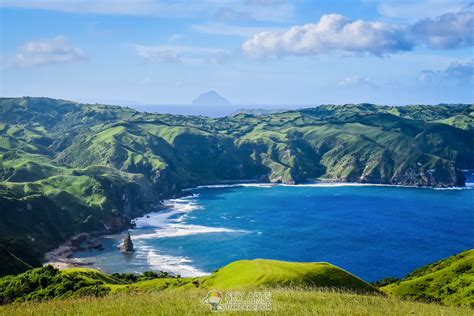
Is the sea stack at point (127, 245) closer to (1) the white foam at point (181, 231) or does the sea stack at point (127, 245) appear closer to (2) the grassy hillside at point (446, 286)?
(1) the white foam at point (181, 231)

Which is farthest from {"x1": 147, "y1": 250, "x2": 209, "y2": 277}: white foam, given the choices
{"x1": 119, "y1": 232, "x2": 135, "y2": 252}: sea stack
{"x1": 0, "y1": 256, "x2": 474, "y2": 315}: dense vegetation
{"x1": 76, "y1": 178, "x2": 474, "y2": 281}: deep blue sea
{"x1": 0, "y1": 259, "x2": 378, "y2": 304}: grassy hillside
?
{"x1": 0, "y1": 259, "x2": 378, "y2": 304}: grassy hillside

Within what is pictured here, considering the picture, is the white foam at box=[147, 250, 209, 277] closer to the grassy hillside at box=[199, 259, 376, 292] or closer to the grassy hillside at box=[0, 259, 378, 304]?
the grassy hillside at box=[0, 259, 378, 304]

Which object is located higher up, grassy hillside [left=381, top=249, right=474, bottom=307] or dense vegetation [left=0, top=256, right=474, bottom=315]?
dense vegetation [left=0, top=256, right=474, bottom=315]

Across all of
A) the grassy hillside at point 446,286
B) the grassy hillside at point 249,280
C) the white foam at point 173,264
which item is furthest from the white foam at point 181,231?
the grassy hillside at point 249,280

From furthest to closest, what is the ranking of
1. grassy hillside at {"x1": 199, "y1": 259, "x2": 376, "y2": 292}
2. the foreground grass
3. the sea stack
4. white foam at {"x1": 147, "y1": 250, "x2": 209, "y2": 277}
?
the sea stack → white foam at {"x1": 147, "y1": 250, "x2": 209, "y2": 277} → grassy hillside at {"x1": 199, "y1": 259, "x2": 376, "y2": 292} → the foreground grass

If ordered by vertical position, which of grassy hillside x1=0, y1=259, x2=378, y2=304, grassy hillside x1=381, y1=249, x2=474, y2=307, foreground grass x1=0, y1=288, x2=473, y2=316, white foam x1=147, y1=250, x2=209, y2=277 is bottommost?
white foam x1=147, y1=250, x2=209, y2=277

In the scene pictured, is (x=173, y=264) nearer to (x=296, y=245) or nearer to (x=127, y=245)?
(x=127, y=245)

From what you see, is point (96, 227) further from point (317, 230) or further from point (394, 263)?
point (394, 263)

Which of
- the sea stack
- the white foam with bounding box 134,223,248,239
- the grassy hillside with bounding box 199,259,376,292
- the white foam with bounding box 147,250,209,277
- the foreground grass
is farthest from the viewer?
the white foam with bounding box 134,223,248,239

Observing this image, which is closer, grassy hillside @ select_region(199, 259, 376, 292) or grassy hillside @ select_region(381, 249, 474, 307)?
grassy hillside @ select_region(199, 259, 376, 292)
